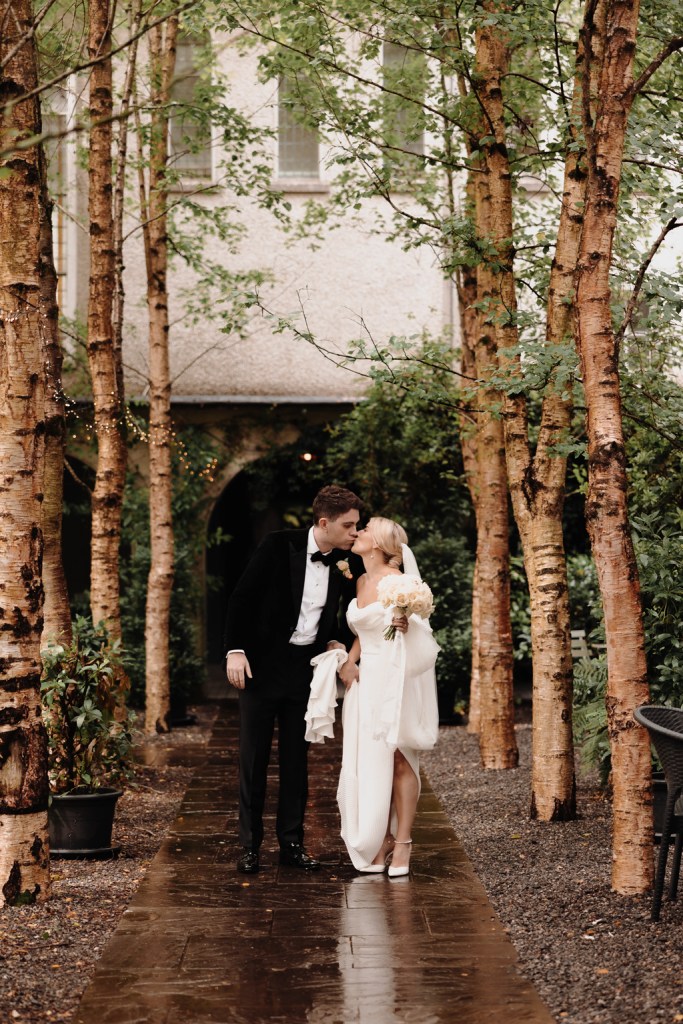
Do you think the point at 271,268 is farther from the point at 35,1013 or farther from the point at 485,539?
the point at 35,1013

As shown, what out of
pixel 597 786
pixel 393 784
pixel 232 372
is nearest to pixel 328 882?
pixel 393 784

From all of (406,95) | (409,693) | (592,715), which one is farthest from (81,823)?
(406,95)

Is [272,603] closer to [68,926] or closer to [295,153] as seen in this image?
[68,926]

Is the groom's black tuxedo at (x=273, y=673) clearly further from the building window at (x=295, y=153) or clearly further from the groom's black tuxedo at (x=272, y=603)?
the building window at (x=295, y=153)

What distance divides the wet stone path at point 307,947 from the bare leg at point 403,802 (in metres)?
0.14

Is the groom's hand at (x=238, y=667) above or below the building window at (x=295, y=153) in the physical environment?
below

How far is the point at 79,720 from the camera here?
8422mm

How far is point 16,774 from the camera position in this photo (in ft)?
21.4

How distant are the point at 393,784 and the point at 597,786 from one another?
134 inches

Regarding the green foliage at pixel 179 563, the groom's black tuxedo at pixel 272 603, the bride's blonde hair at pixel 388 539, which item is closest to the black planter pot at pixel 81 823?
the groom's black tuxedo at pixel 272 603

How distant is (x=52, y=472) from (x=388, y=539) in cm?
316

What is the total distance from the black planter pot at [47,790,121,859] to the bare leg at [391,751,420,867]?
5.75 feet

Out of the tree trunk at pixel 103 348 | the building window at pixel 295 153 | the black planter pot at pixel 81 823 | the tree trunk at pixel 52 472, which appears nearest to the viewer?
the black planter pot at pixel 81 823

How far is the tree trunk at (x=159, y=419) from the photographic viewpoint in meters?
13.8
